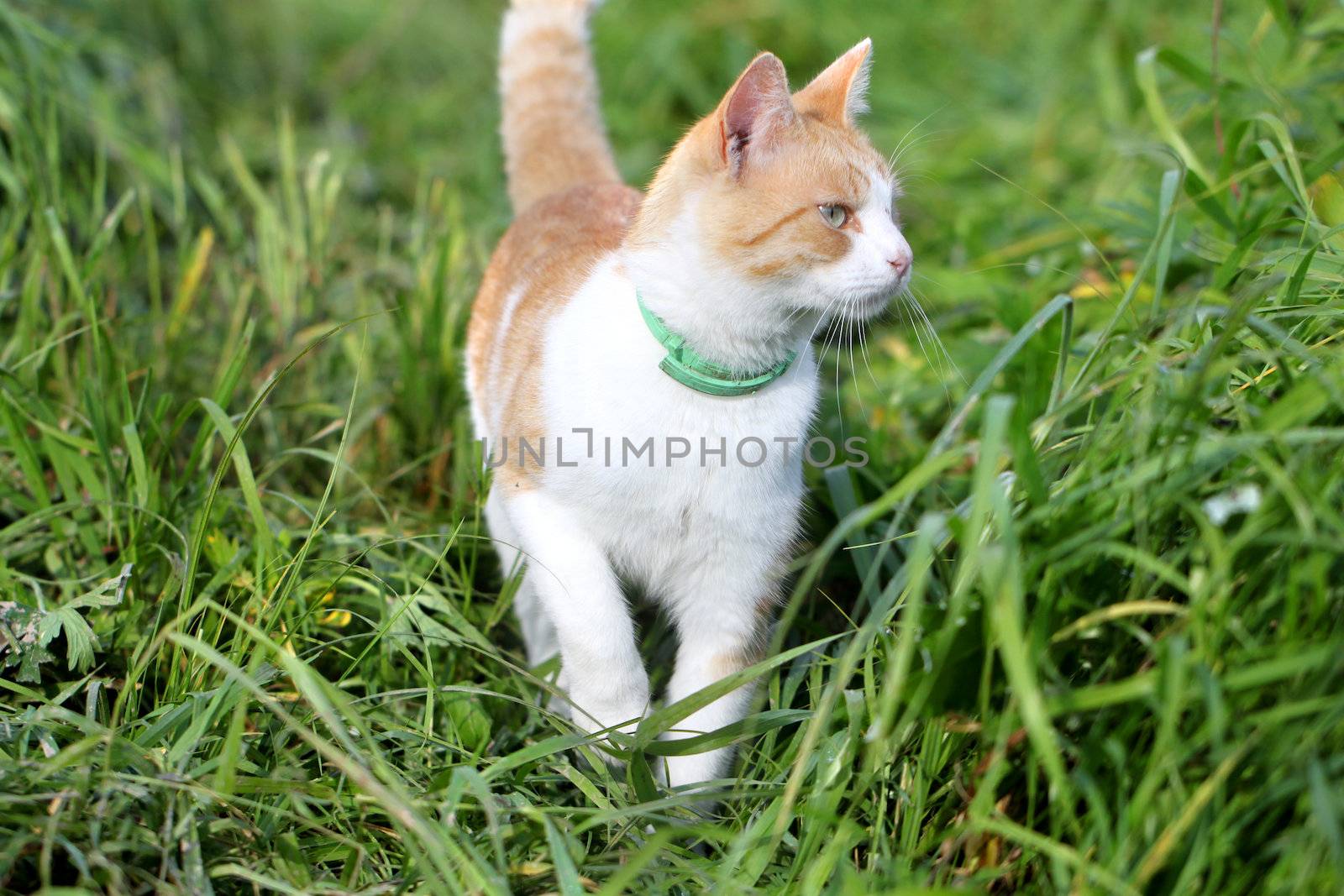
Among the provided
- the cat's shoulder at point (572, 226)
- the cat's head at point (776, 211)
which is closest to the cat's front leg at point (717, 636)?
the cat's head at point (776, 211)

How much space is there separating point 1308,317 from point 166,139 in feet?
10.6

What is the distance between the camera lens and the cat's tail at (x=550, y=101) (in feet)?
8.75

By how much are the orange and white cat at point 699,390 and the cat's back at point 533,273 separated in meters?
0.02

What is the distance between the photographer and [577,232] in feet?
7.39

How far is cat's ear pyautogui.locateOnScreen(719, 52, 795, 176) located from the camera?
67.0 inches

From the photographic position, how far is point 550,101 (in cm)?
268

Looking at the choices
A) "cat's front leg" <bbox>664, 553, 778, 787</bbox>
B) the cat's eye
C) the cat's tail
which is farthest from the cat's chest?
the cat's tail

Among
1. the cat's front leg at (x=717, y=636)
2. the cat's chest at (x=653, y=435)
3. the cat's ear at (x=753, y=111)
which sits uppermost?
the cat's ear at (x=753, y=111)

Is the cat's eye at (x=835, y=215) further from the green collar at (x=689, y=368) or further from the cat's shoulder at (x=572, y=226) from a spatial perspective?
the cat's shoulder at (x=572, y=226)

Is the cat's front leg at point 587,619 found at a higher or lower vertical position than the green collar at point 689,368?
lower

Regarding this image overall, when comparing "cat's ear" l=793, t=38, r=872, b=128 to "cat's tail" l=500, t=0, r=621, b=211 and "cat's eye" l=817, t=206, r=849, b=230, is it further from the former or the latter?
"cat's tail" l=500, t=0, r=621, b=211

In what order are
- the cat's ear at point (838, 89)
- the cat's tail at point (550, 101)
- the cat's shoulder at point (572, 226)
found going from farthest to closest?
the cat's tail at point (550, 101), the cat's shoulder at point (572, 226), the cat's ear at point (838, 89)

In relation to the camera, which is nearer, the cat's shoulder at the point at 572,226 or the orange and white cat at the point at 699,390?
the orange and white cat at the point at 699,390

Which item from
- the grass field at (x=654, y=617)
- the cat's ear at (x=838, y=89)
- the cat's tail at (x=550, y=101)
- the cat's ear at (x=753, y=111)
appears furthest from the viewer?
the cat's tail at (x=550, y=101)
